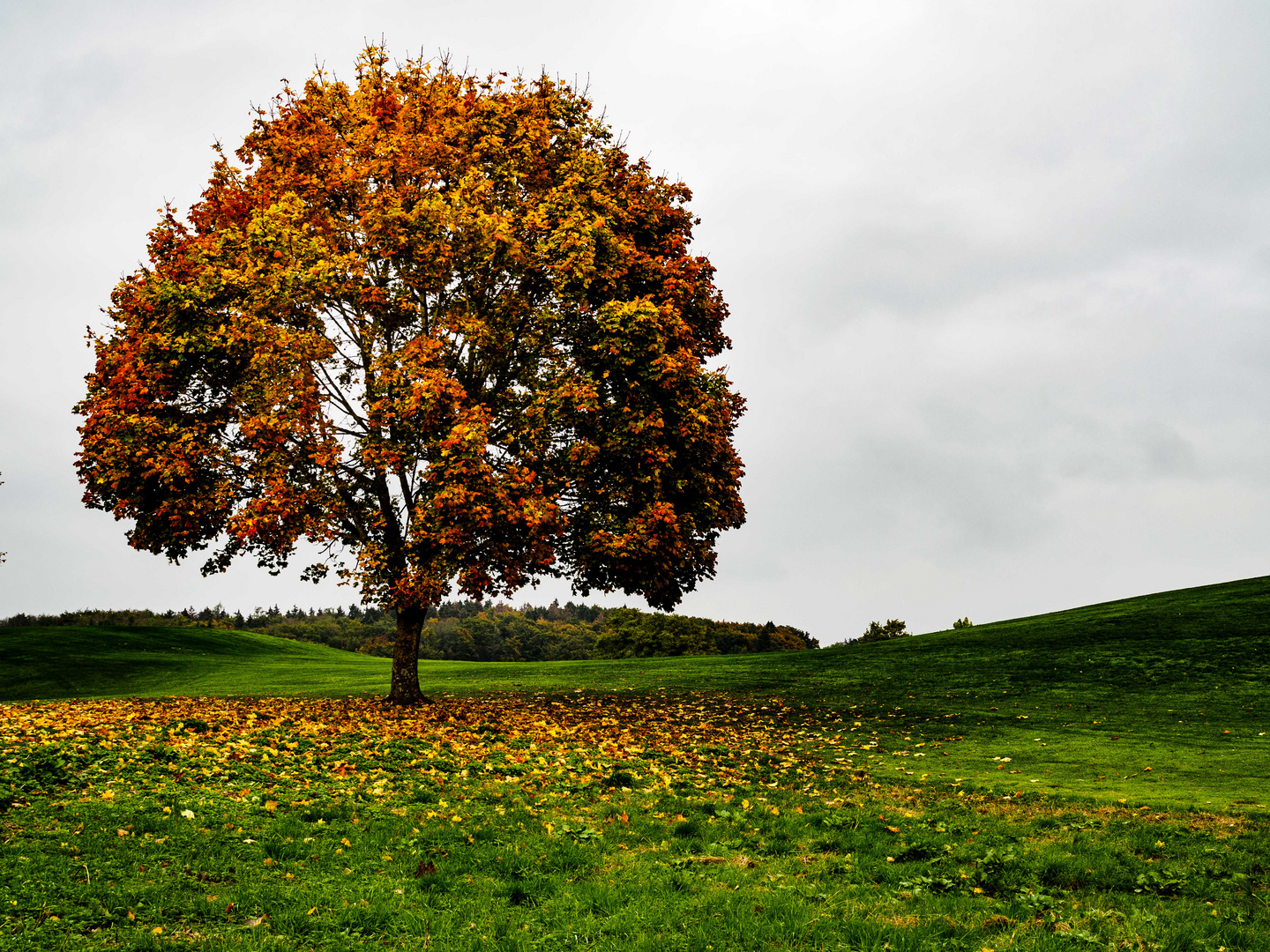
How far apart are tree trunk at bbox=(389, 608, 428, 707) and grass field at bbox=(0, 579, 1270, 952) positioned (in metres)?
0.76

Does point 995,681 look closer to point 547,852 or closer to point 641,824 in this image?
point 641,824

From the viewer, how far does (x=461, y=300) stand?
21.4 m

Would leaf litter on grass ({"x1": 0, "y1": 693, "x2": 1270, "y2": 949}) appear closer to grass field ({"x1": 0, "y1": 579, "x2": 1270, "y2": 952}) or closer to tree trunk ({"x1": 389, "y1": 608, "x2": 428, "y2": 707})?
grass field ({"x1": 0, "y1": 579, "x2": 1270, "y2": 952})

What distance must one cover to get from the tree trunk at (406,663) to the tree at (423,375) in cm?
6

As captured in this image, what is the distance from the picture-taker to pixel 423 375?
18.9m

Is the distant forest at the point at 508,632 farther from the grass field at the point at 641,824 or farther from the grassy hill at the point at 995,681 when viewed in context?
the grass field at the point at 641,824

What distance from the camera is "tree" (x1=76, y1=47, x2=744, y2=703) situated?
762 inches

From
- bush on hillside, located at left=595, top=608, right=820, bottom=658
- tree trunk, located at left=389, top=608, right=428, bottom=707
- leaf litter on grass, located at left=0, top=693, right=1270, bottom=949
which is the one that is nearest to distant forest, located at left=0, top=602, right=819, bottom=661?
bush on hillside, located at left=595, top=608, right=820, bottom=658

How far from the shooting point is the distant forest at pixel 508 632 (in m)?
60.6

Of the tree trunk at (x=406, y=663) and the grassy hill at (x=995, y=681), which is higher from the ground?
the tree trunk at (x=406, y=663)

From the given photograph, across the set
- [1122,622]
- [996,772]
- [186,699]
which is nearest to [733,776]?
[996,772]

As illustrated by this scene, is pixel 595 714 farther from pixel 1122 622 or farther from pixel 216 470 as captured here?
pixel 1122 622

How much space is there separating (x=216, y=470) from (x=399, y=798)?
12447mm

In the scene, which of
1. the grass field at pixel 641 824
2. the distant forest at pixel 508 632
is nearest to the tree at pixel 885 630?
the distant forest at pixel 508 632
